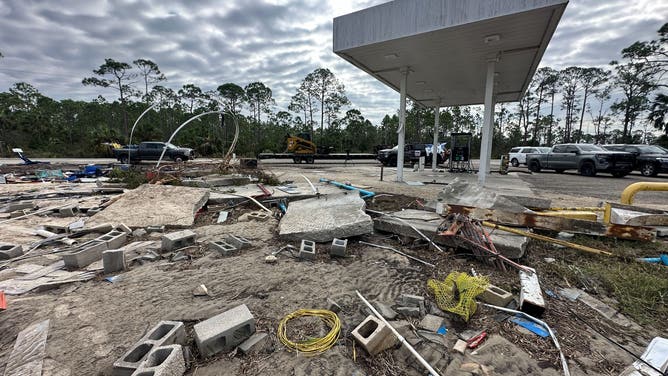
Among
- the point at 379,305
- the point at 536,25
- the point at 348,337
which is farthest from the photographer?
→ the point at 536,25

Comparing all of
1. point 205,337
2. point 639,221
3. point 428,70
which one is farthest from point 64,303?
point 428,70

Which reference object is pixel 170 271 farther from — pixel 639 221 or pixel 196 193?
pixel 639 221

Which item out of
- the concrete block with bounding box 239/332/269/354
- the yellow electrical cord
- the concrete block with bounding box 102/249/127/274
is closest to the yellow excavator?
the concrete block with bounding box 102/249/127/274

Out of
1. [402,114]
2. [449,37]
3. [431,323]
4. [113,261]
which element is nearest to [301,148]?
[402,114]

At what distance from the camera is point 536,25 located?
593cm

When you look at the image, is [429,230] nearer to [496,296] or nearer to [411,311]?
[496,296]

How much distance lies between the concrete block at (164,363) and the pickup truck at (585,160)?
17268mm

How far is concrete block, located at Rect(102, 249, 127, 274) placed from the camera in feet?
9.94

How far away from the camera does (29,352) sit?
1812 millimetres

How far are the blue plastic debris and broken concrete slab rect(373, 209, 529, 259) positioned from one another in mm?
1290

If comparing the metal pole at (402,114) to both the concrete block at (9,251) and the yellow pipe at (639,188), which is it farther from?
the concrete block at (9,251)

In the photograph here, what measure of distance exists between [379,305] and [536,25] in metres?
7.35

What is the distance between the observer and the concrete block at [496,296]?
238 centimetres

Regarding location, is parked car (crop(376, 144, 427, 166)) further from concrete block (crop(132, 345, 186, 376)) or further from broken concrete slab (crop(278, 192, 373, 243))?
concrete block (crop(132, 345, 186, 376))
